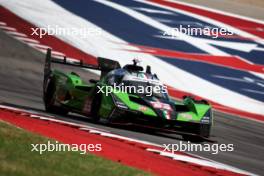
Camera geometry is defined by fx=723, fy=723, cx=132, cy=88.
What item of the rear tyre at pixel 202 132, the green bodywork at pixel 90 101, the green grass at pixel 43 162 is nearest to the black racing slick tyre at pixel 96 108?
the green bodywork at pixel 90 101

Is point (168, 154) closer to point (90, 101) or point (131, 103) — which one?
point (131, 103)

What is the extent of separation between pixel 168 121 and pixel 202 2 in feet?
55.4

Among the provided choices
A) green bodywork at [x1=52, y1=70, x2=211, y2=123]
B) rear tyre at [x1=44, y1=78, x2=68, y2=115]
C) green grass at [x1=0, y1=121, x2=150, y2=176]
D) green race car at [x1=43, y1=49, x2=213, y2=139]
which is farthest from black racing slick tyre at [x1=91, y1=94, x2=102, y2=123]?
green grass at [x1=0, y1=121, x2=150, y2=176]

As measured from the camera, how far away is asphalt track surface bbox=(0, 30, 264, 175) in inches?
532

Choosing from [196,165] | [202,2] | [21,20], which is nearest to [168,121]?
[196,165]

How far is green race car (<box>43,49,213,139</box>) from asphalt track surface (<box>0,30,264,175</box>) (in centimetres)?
31

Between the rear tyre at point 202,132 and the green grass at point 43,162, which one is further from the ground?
the green grass at point 43,162

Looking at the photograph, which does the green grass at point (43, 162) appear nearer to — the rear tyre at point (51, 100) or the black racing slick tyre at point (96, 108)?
the black racing slick tyre at point (96, 108)

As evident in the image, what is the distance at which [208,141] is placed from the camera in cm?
1420

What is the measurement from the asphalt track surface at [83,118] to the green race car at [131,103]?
0.31 metres

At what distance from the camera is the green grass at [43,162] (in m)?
8.22

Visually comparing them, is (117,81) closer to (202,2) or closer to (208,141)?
(208,141)

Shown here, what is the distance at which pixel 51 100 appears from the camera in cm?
1641

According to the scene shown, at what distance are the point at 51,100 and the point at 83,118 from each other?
3.11 feet
